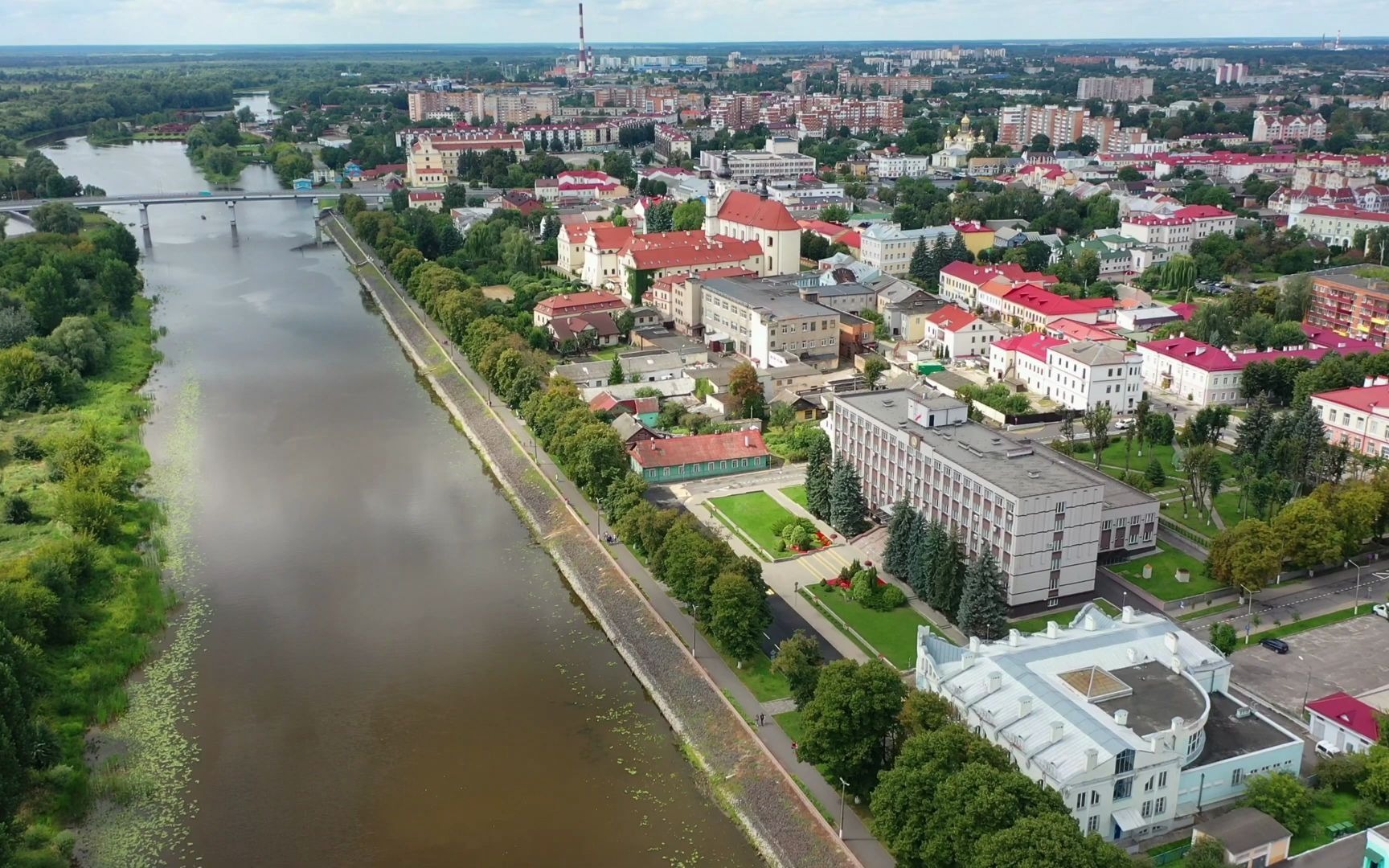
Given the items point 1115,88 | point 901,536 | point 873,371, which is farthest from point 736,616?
point 1115,88

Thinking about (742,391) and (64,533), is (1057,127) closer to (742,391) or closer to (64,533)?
(742,391)

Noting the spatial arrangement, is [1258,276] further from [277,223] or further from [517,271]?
[277,223]

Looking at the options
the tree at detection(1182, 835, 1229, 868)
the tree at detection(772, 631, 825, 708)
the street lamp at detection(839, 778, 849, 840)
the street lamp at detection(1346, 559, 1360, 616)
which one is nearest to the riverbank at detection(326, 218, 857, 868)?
the street lamp at detection(839, 778, 849, 840)

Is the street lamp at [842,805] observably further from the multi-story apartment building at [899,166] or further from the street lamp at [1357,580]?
the multi-story apartment building at [899,166]

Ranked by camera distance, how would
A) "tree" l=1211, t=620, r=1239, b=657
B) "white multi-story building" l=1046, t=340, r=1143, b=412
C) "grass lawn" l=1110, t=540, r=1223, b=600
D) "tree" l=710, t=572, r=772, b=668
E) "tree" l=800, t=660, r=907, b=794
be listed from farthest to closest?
"white multi-story building" l=1046, t=340, r=1143, b=412, "grass lawn" l=1110, t=540, r=1223, b=600, "tree" l=1211, t=620, r=1239, b=657, "tree" l=710, t=572, r=772, b=668, "tree" l=800, t=660, r=907, b=794

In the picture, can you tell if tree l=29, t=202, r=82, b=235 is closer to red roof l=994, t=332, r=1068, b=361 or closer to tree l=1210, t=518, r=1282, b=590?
red roof l=994, t=332, r=1068, b=361
